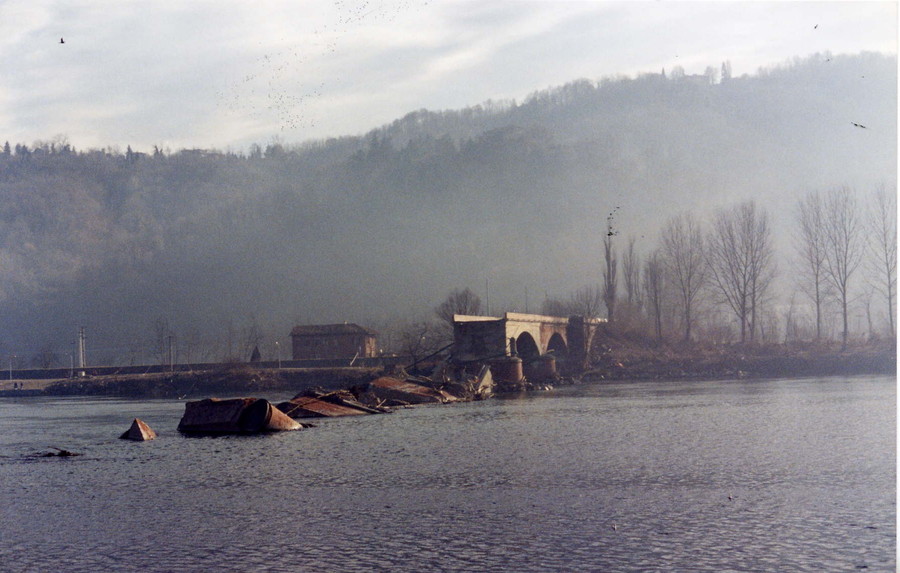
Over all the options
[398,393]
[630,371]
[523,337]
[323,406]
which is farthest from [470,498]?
[630,371]

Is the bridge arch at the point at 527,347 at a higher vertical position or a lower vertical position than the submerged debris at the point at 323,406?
higher

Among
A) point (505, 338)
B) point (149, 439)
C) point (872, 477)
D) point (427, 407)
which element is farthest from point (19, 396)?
point (872, 477)

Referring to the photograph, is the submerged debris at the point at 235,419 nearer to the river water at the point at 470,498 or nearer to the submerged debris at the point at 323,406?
the river water at the point at 470,498

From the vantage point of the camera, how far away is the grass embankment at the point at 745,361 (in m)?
87.1

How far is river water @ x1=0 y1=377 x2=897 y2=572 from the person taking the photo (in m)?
17.0

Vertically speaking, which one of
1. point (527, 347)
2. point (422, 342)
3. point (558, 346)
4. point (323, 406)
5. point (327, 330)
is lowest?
point (323, 406)

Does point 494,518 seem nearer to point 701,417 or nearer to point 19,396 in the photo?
point 701,417

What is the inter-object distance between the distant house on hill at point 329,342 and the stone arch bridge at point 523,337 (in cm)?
3699

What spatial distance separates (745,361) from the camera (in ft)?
300

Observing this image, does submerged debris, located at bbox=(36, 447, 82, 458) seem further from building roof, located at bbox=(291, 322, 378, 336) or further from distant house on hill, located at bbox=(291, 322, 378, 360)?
building roof, located at bbox=(291, 322, 378, 336)

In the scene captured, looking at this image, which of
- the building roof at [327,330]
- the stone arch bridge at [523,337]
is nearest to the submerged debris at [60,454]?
the stone arch bridge at [523,337]

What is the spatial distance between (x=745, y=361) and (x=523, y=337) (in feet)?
75.7

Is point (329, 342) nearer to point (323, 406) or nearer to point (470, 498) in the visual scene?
point (323, 406)

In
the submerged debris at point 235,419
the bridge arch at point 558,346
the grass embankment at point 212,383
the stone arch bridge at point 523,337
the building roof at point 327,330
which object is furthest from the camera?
the building roof at point 327,330
